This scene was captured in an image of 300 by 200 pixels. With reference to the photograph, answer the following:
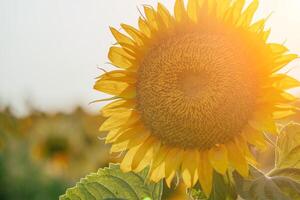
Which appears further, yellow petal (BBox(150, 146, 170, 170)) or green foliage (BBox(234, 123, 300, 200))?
yellow petal (BBox(150, 146, 170, 170))

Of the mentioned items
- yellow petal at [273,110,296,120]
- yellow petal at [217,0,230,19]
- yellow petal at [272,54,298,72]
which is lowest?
yellow petal at [273,110,296,120]

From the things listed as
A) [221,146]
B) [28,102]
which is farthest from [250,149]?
[28,102]

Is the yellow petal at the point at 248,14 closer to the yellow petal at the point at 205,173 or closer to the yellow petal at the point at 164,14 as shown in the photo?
the yellow petal at the point at 164,14

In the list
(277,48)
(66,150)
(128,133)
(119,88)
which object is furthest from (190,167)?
(66,150)

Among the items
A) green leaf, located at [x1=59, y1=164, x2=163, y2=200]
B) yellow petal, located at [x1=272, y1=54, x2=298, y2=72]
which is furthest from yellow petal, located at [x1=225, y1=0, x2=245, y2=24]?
green leaf, located at [x1=59, y1=164, x2=163, y2=200]

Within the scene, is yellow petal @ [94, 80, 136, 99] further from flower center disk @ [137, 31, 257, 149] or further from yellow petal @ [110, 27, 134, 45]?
yellow petal @ [110, 27, 134, 45]

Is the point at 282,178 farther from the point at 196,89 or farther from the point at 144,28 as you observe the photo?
the point at 144,28

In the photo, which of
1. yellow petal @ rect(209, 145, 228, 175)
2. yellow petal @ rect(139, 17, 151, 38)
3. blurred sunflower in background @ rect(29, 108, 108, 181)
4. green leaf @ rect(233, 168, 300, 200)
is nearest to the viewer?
green leaf @ rect(233, 168, 300, 200)
